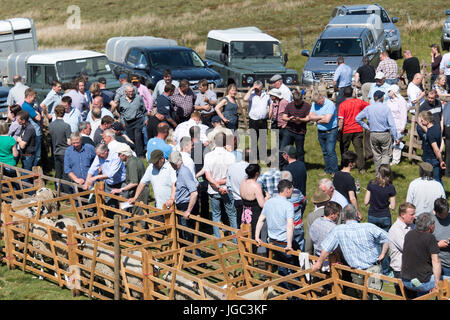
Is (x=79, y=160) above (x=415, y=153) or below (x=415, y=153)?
above

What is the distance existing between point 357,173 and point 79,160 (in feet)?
20.5

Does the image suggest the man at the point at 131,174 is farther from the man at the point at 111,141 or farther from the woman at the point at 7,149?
the woman at the point at 7,149

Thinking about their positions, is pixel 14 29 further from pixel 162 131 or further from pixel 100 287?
pixel 100 287

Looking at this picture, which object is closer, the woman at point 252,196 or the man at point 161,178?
the woman at point 252,196

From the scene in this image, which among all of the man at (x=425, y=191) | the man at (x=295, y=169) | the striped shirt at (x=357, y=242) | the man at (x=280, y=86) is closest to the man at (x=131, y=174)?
the man at (x=295, y=169)

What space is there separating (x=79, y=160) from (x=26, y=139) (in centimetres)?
258

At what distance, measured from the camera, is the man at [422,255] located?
9.05 meters

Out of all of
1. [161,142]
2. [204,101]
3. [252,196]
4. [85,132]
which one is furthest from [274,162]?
[252,196]

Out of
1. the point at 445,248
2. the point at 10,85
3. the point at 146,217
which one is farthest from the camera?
the point at 10,85

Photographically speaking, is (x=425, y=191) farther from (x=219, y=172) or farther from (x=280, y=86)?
(x=280, y=86)

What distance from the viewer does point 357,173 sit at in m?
16.3

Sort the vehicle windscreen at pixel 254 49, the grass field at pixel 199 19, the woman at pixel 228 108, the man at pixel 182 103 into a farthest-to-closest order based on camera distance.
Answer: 1. the grass field at pixel 199 19
2. the vehicle windscreen at pixel 254 49
3. the man at pixel 182 103
4. the woman at pixel 228 108

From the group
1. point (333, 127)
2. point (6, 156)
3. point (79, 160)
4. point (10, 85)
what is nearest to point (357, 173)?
point (333, 127)

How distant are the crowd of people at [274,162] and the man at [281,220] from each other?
0.02 m
